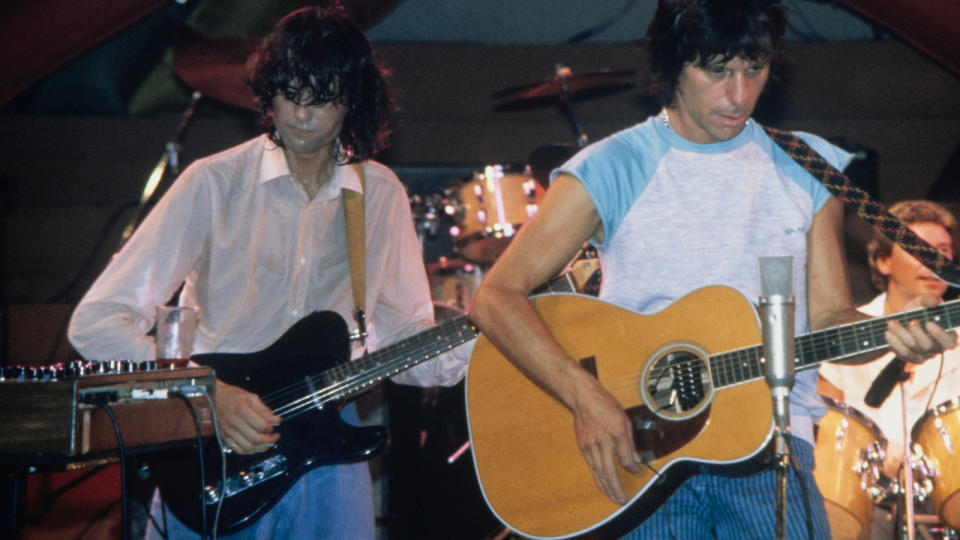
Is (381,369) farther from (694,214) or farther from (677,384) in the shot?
(694,214)

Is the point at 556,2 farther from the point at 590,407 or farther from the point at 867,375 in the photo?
the point at 590,407

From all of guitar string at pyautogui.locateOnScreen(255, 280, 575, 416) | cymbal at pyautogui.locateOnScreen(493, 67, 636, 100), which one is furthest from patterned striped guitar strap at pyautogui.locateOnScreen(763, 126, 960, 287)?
cymbal at pyautogui.locateOnScreen(493, 67, 636, 100)

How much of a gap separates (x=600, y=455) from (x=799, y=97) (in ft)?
17.8

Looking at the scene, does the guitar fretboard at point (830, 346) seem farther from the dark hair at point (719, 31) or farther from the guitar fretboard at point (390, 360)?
the guitar fretboard at point (390, 360)

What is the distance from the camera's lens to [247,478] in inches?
117

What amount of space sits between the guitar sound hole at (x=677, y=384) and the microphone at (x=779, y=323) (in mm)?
580

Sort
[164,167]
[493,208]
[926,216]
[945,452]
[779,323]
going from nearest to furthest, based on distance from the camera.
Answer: [779,323]
[945,452]
[926,216]
[493,208]
[164,167]

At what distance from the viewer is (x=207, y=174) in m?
3.40

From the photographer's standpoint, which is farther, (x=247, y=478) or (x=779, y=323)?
(x=247, y=478)

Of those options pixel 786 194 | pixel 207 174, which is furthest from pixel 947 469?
pixel 207 174

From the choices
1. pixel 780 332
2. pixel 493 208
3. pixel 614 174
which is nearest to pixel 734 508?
pixel 780 332

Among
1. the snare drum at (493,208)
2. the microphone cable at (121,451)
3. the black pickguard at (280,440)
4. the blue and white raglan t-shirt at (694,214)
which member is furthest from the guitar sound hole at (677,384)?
the snare drum at (493,208)

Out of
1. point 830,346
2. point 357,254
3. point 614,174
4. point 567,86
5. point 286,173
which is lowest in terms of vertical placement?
point 830,346

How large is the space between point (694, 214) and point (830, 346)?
50cm
